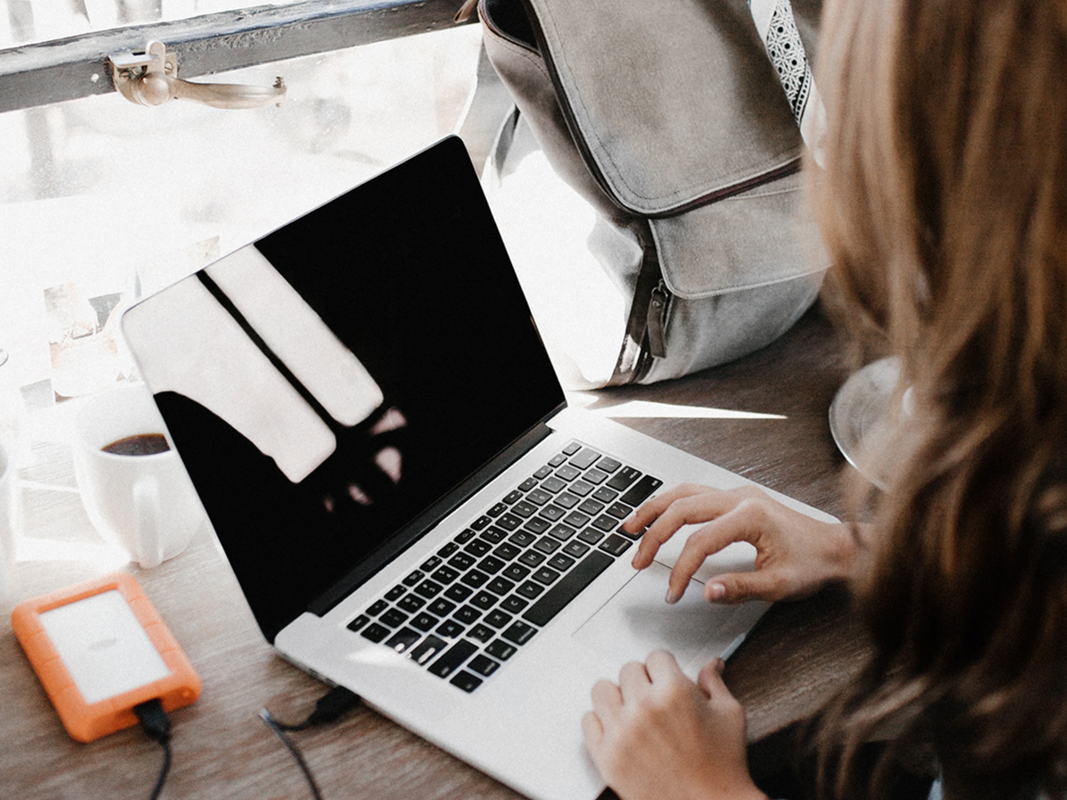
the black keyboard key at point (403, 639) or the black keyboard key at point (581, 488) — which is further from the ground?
the black keyboard key at point (403, 639)

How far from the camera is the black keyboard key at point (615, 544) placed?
2.33 feet

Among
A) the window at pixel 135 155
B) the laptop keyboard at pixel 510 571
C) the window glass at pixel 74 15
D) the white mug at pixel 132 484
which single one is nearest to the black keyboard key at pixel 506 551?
the laptop keyboard at pixel 510 571

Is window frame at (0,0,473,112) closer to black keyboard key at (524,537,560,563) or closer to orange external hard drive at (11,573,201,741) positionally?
orange external hard drive at (11,573,201,741)

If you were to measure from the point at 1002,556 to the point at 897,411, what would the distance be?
0.39 ft

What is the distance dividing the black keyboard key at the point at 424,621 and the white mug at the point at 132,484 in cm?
17

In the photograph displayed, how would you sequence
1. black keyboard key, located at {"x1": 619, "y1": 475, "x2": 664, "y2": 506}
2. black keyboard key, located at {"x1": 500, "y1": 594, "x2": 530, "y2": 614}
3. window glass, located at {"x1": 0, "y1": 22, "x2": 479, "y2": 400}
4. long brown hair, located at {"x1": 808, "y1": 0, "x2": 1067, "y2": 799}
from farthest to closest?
1. window glass, located at {"x1": 0, "y1": 22, "x2": 479, "y2": 400}
2. black keyboard key, located at {"x1": 619, "y1": 475, "x2": 664, "y2": 506}
3. black keyboard key, located at {"x1": 500, "y1": 594, "x2": 530, "y2": 614}
4. long brown hair, located at {"x1": 808, "y1": 0, "x2": 1067, "y2": 799}

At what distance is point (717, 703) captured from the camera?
1.94 ft

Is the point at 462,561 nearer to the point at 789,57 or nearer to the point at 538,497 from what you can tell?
the point at 538,497

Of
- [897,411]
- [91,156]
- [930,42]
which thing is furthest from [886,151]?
[91,156]

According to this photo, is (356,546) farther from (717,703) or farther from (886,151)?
(886,151)

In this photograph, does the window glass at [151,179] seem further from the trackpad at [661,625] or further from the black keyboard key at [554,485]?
→ the trackpad at [661,625]

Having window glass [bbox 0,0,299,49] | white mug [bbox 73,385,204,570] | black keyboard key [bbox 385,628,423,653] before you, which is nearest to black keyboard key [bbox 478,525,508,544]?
black keyboard key [bbox 385,628,423,653]

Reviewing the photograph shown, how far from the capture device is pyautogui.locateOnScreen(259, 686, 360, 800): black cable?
589 millimetres

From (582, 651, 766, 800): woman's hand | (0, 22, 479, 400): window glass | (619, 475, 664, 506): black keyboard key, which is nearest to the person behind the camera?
(582, 651, 766, 800): woman's hand
